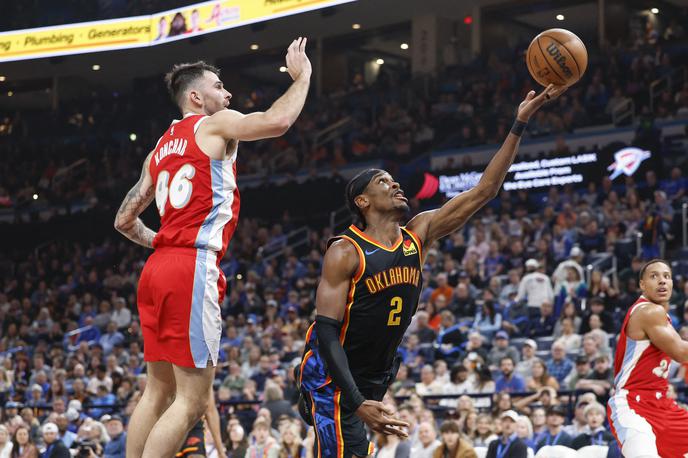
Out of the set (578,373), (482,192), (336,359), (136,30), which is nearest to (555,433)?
(578,373)

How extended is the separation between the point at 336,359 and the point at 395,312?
0.46 metres

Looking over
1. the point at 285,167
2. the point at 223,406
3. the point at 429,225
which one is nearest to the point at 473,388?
the point at 223,406

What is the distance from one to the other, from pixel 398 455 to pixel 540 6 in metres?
18.2

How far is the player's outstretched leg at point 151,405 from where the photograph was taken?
502 cm

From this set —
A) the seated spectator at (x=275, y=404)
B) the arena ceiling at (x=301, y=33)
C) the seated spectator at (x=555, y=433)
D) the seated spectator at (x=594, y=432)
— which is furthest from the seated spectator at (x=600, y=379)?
the arena ceiling at (x=301, y=33)

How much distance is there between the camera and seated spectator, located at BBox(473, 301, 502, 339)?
48.8ft

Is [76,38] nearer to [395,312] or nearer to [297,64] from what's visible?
[297,64]

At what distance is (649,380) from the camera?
664 centimetres

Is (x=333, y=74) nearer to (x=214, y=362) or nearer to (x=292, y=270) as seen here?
(x=292, y=270)

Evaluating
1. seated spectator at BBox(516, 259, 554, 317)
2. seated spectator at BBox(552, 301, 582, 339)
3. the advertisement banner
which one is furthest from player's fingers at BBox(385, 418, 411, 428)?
the advertisement banner

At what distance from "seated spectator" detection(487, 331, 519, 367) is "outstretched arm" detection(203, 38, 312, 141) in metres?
8.72

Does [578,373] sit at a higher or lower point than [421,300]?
lower

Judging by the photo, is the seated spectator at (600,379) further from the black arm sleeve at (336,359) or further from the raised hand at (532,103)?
the black arm sleeve at (336,359)

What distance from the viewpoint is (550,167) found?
19578 millimetres
